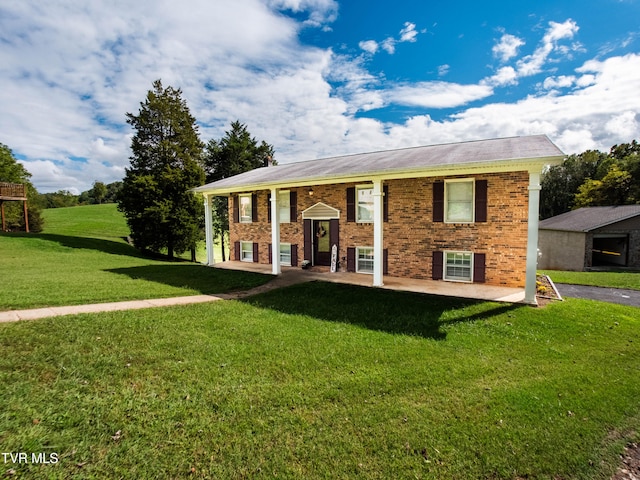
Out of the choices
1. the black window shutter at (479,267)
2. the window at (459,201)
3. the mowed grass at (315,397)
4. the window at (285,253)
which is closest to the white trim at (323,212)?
the window at (285,253)

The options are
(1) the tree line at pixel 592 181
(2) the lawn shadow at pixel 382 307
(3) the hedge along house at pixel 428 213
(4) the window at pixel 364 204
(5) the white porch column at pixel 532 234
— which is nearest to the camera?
(2) the lawn shadow at pixel 382 307

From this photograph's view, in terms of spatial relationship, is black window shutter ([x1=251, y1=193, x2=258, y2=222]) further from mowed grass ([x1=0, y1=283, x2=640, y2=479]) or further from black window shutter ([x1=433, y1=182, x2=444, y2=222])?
mowed grass ([x1=0, y1=283, x2=640, y2=479])

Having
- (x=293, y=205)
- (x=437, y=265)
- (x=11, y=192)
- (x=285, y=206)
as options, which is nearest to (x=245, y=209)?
(x=285, y=206)

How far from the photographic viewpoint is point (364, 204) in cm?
1237

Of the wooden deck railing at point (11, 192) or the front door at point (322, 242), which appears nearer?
the front door at point (322, 242)

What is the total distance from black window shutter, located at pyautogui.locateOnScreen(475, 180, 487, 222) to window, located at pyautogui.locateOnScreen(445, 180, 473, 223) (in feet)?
0.89

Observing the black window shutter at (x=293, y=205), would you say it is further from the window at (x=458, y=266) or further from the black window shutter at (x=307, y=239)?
the window at (x=458, y=266)

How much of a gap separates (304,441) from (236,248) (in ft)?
45.6

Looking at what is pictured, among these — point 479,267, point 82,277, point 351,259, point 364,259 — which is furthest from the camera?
point 351,259

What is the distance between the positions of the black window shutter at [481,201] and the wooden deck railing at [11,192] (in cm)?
2795

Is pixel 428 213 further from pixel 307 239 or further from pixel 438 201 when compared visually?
pixel 307 239

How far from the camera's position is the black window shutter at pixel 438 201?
1077cm

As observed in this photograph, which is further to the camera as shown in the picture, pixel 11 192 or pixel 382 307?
pixel 11 192

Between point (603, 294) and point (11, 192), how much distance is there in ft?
110
